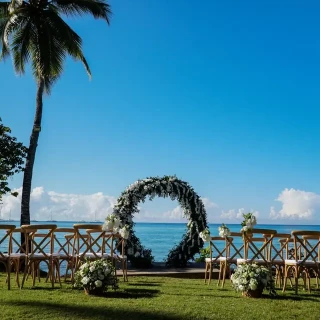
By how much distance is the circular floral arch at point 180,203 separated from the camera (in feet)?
45.4

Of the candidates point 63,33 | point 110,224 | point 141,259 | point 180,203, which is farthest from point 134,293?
point 63,33

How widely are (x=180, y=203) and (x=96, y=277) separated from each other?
7082 millimetres

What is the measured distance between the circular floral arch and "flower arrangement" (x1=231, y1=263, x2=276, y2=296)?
5.97m

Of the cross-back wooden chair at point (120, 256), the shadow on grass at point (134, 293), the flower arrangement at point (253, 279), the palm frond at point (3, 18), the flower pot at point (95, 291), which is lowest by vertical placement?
the shadow on grass at point (134, 293)

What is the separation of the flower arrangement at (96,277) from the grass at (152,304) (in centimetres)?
16

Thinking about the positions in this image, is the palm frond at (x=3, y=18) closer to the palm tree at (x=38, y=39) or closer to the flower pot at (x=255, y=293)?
the palm tree at (x=38, y=39)

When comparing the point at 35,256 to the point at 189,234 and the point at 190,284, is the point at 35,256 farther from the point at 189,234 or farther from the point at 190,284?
the point at 189,234

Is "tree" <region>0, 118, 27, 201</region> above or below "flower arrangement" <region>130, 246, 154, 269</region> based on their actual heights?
above

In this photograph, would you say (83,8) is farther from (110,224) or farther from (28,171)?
(110,224)

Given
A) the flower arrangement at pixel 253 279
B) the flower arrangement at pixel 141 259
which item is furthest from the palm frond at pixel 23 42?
the flower arrangement at pixel 253 279

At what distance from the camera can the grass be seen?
6055 millimetres

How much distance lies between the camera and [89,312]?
20.0 feet

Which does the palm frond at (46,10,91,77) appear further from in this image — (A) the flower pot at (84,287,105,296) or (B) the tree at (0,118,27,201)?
(A) the flower pot at (84,287,105,296)

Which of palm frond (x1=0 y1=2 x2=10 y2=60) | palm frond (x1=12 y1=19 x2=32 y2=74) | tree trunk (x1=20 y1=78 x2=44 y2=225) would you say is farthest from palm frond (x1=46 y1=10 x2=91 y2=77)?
tree trunk (x1=20 y1=78 x2=44 y2=225)
